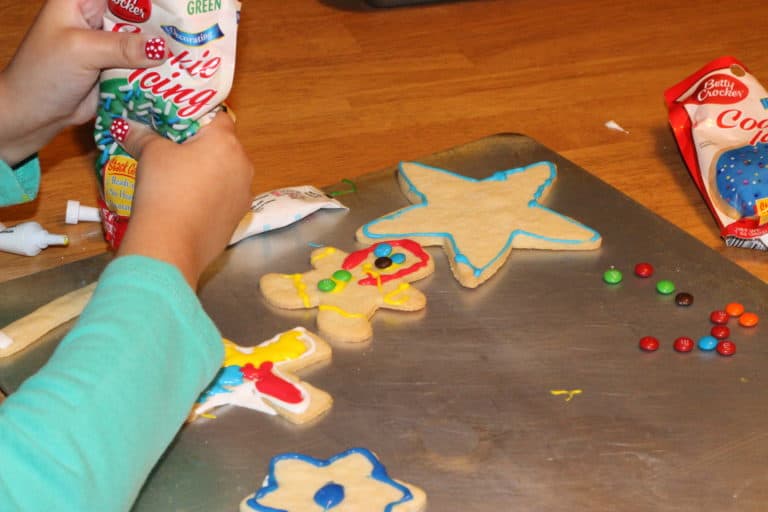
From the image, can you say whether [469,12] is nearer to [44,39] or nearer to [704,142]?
[704,142]

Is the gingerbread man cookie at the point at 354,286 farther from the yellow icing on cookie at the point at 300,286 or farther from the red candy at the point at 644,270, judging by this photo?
the red candy at the point at 644,270

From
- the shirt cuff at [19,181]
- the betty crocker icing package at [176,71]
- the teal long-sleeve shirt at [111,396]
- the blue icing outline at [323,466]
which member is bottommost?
the blue icing outline at [323,466]

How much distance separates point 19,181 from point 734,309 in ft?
1.74

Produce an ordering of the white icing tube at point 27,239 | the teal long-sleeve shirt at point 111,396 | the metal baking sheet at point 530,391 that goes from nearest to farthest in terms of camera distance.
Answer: the teal long-sleeve shirt at point 111,396
the metal baking sheet at point 530,391
the white icing tube at point 27,239

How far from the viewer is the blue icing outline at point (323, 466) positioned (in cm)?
56

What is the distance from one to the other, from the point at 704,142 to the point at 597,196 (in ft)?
0.35

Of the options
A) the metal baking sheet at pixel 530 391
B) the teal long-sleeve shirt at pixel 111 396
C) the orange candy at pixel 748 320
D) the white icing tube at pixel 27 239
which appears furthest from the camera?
the white icing tube at pixel 27 239

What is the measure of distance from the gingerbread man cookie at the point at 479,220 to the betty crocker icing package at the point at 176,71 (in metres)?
0.21

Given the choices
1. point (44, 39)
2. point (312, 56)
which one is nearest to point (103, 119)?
point (44, 39)

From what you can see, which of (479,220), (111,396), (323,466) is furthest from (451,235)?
(111,396)

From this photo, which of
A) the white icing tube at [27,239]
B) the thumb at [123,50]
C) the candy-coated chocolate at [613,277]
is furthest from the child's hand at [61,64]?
the candy-coated chocolate at [613,277]

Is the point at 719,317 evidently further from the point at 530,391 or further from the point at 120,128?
the point at 120,128

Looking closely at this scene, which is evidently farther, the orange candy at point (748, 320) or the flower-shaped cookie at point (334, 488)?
the orange candy at point (748, 320)

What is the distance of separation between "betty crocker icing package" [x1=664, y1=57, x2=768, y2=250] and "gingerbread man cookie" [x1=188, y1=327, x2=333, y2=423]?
356 millimetres
